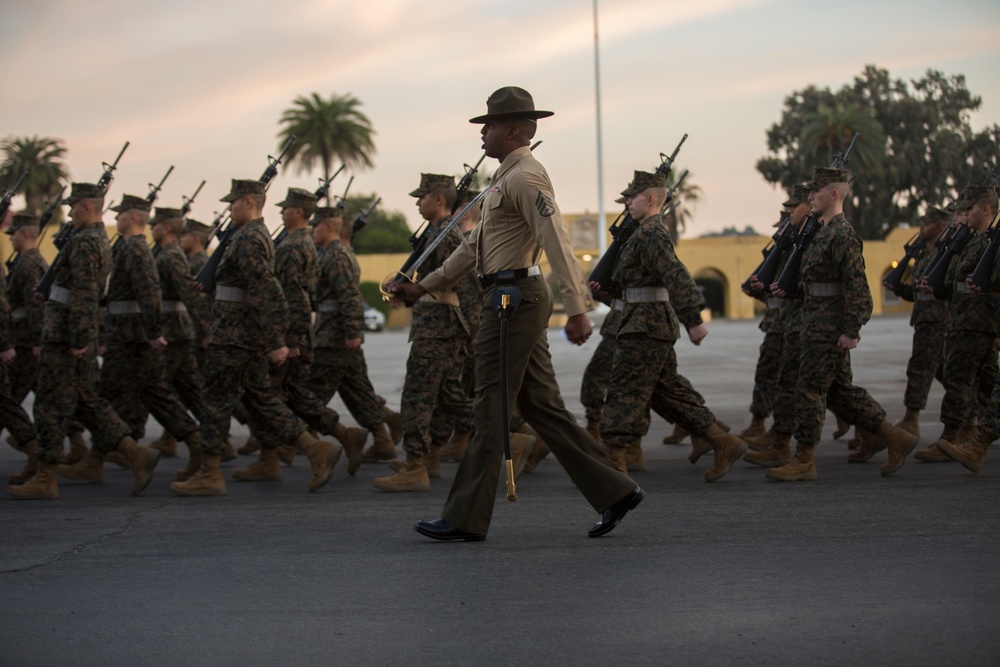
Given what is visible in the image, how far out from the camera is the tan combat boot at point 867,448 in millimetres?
9359

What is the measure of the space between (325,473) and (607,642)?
4.32 meters

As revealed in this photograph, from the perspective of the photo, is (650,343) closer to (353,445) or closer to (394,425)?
(353,445)

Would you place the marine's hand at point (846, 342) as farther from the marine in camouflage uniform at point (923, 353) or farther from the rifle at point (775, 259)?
the marine in camouflage uniform at point (923, 353)

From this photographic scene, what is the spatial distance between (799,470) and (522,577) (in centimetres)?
350

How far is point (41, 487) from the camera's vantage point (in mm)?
8398

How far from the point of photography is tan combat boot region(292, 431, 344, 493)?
8.50 metres

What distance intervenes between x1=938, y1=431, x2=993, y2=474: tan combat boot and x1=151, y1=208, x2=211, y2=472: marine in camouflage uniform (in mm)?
5704

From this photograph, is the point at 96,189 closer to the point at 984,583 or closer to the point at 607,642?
the point at 607,642

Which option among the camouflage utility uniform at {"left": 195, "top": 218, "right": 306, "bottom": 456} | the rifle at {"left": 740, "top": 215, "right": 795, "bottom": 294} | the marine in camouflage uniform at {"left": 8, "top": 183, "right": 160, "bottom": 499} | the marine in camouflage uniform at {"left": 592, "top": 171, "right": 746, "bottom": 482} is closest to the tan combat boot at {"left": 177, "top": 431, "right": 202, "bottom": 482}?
the marine in camouflage uniform at {"left": 8, "top": 183, "right": 160, "bottom": 499}

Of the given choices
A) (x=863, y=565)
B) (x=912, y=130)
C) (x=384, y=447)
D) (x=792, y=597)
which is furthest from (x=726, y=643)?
(x=912, y=130)

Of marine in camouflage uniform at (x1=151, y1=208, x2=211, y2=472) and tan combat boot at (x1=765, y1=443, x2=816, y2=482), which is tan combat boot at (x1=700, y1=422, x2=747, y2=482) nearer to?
tan combat boot at (x1=765, y1=443, x2=816, y2=482)

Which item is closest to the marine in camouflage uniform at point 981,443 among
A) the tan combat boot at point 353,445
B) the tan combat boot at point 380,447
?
the tan combat boot at point 353,445

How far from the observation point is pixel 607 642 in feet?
14.8

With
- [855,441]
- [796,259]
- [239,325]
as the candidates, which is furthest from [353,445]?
[855,441]
